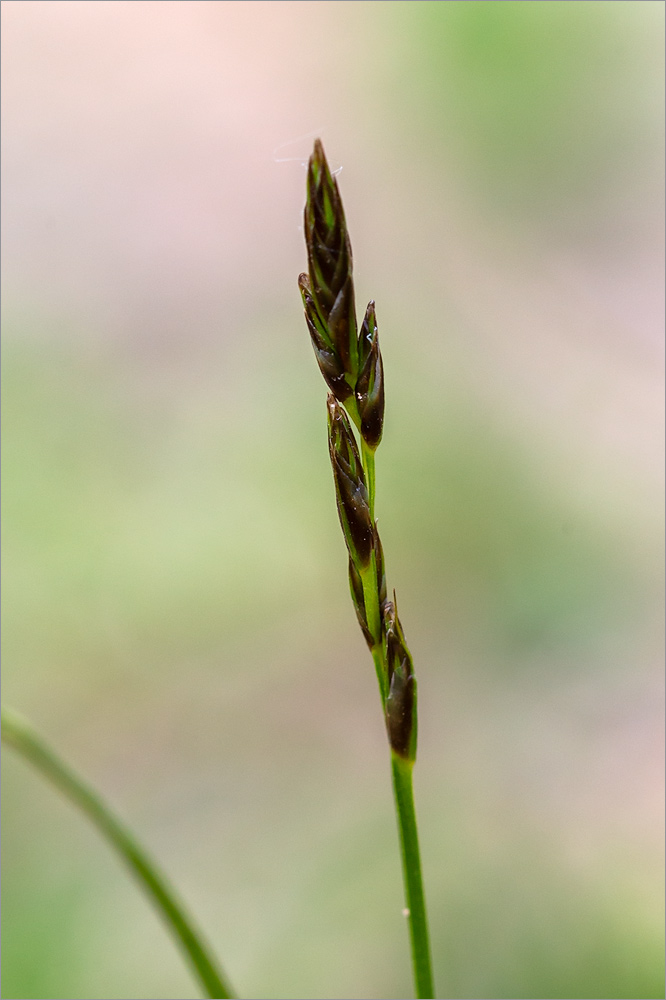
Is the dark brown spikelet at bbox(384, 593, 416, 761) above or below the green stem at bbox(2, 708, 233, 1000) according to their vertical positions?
above

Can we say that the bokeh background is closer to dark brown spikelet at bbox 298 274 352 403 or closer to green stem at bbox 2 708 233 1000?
green stem at bbox 2 708 233 1000

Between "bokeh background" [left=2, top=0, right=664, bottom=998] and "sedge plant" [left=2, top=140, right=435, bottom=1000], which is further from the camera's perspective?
"bokeh background" [left=2, top=0, right=664, bottom=998]

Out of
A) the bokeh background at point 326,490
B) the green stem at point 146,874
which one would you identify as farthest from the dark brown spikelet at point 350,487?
the bokeh background at point 326,490

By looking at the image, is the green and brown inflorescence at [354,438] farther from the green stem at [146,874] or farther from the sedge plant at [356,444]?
the green stem at [146,874]

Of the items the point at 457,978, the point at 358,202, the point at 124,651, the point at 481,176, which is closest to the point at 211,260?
the point at 358,202

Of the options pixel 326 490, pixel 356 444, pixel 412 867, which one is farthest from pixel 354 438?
pixel 326 490

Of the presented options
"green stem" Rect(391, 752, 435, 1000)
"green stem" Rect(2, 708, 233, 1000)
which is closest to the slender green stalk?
"green stem" Rect(391, 752, 435, 1000)

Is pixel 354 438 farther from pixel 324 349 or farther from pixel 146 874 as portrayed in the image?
pixel 146 874
